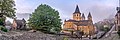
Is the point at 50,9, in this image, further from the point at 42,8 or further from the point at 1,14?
the point at 1,14

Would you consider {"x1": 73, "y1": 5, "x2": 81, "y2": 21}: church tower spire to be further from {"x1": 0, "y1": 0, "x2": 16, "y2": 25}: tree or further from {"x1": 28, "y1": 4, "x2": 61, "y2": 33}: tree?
{"x1": 0, "y1": 0, "x2": 16, "y2": 25}: tree

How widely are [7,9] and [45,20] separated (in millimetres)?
12945

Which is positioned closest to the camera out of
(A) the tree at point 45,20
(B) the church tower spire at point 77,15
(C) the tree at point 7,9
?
(C) the tree at point 7,9

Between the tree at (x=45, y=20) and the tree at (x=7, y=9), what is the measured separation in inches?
414

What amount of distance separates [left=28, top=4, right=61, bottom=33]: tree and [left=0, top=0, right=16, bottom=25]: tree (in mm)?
10515

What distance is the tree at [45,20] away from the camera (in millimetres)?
46312

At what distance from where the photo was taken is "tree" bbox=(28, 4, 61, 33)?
46.3m

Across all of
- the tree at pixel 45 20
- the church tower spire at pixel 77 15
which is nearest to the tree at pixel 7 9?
the tree at pixel 45 20

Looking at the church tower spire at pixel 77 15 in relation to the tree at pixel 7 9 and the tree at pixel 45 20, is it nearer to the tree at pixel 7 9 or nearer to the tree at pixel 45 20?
the tree at pixel 45 20

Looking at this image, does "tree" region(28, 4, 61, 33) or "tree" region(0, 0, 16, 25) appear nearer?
"tree" region(0, 0, 16, 25)

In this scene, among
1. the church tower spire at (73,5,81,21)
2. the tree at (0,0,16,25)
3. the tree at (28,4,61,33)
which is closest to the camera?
the tree at (0,0,16,25)

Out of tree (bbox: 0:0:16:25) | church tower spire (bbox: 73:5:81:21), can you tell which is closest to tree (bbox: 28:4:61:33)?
tree (bbox: 0:0:16:25)

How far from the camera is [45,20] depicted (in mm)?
46750

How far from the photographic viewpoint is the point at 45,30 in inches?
1762
